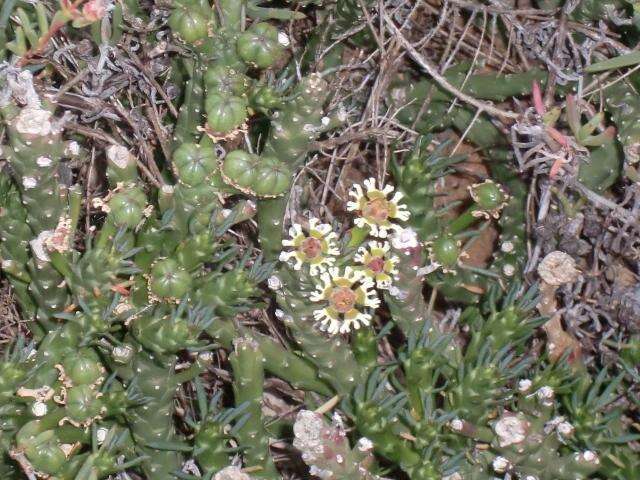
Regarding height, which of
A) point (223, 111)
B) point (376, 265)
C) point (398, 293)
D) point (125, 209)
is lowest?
point (398, 293)

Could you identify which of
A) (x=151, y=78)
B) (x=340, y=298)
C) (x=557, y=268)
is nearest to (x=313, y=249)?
(x=340, y=298)

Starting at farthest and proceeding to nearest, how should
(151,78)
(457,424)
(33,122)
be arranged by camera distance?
(151,78) → (457,424) → (33,122)

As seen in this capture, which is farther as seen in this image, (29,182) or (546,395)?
(546,395)

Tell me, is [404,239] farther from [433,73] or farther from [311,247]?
[433,73]

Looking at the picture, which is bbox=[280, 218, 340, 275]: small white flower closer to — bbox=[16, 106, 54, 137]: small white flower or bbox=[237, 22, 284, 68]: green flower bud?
bbox=[237, 22, 284, 68]: green flower bud

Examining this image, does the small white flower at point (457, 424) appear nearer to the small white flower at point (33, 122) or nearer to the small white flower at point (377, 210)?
the small white flower at point (377, 210)

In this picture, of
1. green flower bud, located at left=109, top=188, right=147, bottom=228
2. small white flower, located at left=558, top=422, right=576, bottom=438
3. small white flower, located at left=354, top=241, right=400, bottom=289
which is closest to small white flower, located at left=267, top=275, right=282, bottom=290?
small white flower, located at left=354, top=241, right=400, bottom=289
